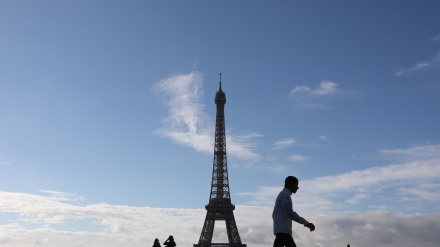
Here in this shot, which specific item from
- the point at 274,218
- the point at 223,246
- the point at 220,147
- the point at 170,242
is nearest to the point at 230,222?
the point at 223,246

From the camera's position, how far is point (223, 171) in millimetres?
109938

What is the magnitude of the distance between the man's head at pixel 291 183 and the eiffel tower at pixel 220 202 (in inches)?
3715

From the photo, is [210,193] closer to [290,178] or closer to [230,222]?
[230,222]

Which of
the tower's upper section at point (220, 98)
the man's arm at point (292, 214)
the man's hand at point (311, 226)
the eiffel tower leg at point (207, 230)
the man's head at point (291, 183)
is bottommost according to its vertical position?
the man's hand at point (311, 226)

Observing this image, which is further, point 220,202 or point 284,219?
point 220,202

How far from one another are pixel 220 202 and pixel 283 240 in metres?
97.8

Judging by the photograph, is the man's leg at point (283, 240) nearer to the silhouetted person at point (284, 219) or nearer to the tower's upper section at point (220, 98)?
the silhouetted person at point (284, 219)

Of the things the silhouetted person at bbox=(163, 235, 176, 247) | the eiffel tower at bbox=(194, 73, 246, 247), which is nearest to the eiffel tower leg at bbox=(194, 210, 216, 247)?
the eiffel tower at bbox=(194, 73, 246, 247)

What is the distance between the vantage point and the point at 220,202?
107m

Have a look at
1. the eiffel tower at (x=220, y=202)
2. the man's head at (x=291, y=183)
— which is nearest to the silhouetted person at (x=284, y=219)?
the man's head at (x=291, y=183)

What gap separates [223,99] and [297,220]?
344ft

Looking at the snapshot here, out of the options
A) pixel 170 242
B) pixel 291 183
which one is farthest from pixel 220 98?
pixel 291 183

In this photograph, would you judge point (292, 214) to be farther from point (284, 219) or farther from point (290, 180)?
point (290, 180)

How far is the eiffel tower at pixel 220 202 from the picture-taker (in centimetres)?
10331
